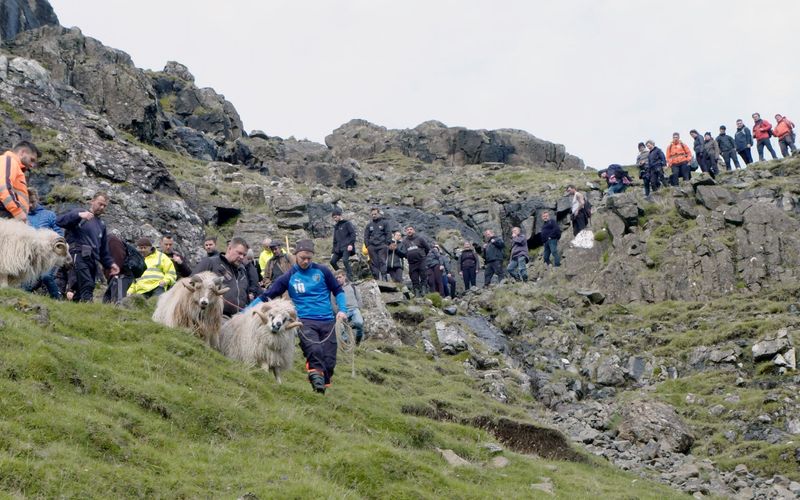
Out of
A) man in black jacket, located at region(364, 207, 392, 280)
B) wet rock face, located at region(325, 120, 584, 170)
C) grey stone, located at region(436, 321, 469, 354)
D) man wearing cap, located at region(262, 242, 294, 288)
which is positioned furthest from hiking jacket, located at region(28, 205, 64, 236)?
wet rock face, located at region(325, 120, 584, 170)

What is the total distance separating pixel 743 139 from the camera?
43906 mm

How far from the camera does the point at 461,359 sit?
26000mm

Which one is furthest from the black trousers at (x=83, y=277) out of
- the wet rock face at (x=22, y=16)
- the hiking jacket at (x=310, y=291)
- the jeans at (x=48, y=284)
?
the wet rock face at (x=22, y=16)

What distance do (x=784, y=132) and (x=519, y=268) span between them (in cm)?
1807

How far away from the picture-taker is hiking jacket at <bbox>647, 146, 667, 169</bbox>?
3962 centimetres

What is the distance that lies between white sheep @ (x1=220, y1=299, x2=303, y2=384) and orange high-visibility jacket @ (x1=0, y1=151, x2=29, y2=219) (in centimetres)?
437

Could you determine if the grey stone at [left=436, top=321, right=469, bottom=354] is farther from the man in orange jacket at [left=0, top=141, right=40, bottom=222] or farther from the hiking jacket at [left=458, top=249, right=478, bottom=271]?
the man in orange jacket at [left=0, top=141, right=40, bottom=222]

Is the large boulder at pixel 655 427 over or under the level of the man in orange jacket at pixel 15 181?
under

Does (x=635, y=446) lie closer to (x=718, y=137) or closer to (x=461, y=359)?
(x=461, y=359)

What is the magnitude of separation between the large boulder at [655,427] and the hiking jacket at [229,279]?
9852mm

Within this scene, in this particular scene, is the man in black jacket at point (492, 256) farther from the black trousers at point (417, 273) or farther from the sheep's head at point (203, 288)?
the sheep's head at point (203, 288)

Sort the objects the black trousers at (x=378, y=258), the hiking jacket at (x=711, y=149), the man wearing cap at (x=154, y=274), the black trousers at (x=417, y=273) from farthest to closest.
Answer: the hiking jacket at (x=711, y=149) → the black trousers at (x=417, y=273) → the black trousers at (x=378, y=258) → the man wearing cap at (x=154, y=274)

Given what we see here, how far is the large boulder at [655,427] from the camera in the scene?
808 inches

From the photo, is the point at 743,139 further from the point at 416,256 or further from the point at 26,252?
the point at 26,252
